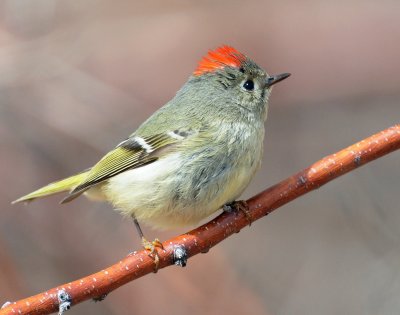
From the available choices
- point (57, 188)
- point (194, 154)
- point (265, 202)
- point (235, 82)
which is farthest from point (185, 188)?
point (57, 188)

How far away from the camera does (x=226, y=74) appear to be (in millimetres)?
2893

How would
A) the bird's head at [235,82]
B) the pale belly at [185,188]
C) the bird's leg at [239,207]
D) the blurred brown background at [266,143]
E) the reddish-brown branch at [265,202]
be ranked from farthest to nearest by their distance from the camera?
the blurred brown background at [266,143], the bird's head at [235,82], the pale belly at [185,188], the bird's leg at [239,207], the reddish-brown branch at [265,202]

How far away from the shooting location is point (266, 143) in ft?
15.7

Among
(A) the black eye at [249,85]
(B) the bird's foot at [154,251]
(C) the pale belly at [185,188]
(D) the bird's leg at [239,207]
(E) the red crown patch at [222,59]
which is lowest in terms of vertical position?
(B) the bird's foot at [154,251]

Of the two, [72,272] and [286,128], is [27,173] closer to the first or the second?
[72,272]

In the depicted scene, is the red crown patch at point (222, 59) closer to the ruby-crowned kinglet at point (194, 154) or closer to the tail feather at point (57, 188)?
the ruby-crowned kinglet at point (194, 154)

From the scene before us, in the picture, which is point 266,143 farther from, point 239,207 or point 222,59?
point 239,207

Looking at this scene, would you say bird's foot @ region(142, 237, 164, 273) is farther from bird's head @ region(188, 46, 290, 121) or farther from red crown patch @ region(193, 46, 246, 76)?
red crown patch @ region(193, 46, 246, 76)

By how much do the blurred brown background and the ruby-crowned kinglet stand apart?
0.92 meters

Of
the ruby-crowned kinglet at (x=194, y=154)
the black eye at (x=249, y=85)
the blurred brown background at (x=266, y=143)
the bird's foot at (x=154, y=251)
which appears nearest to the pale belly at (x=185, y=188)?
the ruby-crowned kinglet at (x=194, y=154)

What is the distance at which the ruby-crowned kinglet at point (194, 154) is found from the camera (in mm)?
2502

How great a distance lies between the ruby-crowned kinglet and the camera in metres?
2.50

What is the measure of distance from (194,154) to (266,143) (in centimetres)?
229

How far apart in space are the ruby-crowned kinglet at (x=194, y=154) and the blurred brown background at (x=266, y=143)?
0.92 m
